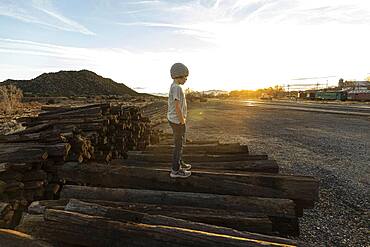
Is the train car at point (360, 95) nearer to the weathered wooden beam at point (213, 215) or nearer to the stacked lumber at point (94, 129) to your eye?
the stacked lumber at point (94, 129)

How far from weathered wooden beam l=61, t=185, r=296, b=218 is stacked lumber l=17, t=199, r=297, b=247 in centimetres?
77

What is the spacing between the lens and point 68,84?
361 ft

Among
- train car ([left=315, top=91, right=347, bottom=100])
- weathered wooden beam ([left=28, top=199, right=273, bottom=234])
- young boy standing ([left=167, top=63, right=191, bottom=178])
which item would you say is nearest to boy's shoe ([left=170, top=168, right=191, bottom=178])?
young boy standing ([left=167, top=63, right=191, bottom=178])

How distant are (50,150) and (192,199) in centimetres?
288

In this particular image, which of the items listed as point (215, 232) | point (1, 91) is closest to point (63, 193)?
point (215, 232)

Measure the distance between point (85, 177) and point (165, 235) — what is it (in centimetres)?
263

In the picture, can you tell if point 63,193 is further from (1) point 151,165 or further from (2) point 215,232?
(2) point 215,232

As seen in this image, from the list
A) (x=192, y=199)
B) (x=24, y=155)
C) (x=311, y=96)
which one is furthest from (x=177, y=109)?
(x=311, y=96)

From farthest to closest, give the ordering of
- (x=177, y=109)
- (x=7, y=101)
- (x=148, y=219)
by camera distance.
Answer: (x=7, y=101), (x=177, y=109), (x=148, y=219)

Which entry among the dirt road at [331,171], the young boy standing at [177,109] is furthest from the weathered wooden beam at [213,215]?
the dirt road at [331,171]

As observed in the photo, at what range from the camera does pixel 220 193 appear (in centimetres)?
427

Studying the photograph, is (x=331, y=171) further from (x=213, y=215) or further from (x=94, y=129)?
(x=94, y=129)

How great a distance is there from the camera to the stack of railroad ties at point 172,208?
9.34 feet

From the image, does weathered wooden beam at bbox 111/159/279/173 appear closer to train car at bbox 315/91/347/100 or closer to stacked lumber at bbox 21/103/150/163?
stacked lumber at bbox 21/103/150/163
